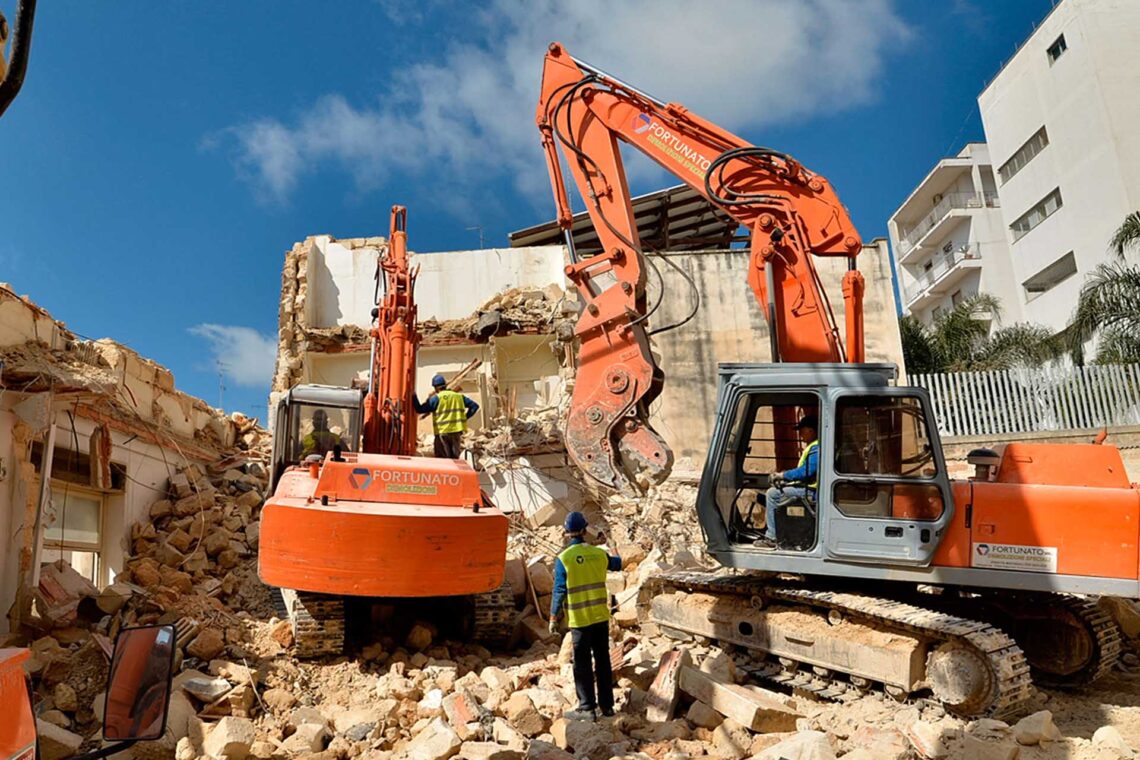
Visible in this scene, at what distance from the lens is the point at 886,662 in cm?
567

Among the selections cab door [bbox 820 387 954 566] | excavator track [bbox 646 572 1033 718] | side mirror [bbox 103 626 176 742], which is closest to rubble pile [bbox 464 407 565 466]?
excavator track [bbox 646 572 1033 718]

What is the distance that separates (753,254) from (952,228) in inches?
1343

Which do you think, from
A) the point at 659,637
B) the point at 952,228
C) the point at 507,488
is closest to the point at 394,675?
the point at 659,637

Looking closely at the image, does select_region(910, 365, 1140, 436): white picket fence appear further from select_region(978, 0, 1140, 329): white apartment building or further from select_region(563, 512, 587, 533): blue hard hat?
select_region(978, 0, 1140, 329): white apartment building

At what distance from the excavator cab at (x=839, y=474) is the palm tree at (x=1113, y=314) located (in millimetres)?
15518

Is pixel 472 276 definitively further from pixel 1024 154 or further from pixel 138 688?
pixel 1024 154

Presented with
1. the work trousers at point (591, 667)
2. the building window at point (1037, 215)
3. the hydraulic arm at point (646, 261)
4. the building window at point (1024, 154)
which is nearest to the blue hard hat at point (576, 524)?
the hydraulic arm at point (646, 261)

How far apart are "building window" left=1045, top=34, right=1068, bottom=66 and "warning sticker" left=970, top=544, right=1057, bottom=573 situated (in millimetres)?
29538

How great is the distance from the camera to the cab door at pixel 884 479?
19.0 feet

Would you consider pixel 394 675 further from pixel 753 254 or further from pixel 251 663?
pixel 753 254

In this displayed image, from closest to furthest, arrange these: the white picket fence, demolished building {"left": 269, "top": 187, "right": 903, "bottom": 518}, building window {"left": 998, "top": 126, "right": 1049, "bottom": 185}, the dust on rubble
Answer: the dust on rubble, the white picket fence, demolished building {"left": 269, "top": 187, "right": 903, "bottom": 518}, building window {"left": 998, "top": 126, "right": 1049, "bottom": 185}

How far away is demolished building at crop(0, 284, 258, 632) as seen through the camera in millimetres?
7988

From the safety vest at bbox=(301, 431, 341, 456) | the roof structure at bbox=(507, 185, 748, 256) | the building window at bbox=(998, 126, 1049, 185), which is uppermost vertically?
the building window at bbox=(998, 126, 1049, 185)

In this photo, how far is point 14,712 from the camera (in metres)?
2.35
